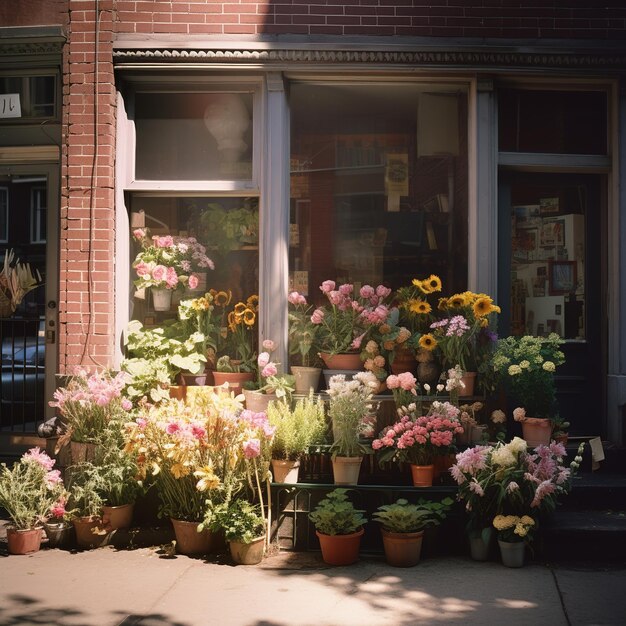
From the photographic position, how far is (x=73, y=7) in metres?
7.36

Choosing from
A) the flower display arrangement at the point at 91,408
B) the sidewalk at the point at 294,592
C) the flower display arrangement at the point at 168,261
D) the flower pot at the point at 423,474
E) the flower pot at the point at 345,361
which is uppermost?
the flower display arrangement at the point at 168,261

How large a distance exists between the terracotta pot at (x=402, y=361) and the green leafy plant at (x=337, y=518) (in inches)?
64.6

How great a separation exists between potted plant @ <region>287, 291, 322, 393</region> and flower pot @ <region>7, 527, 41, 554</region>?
7.90 feet

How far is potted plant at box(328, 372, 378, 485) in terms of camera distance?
21.1 ft

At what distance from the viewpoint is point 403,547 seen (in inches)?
228

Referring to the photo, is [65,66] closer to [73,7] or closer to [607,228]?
[73,7]

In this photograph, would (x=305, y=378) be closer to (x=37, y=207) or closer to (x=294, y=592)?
(x=294, y=592)

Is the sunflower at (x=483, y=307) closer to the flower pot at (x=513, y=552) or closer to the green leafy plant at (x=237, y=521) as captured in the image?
the flower pot at (x=513, y=552)

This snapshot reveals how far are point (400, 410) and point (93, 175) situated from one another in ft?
10.9

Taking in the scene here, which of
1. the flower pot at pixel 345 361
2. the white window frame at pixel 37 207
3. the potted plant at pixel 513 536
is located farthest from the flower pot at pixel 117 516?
the white window frame at pixel 37 207

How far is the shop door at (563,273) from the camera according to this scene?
25.0 feet

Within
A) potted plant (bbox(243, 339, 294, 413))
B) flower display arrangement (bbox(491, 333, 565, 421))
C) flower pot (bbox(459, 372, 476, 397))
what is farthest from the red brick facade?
flower pot (bbox(459, 372, 476, 397))

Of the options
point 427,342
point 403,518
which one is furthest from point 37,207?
point 403,518

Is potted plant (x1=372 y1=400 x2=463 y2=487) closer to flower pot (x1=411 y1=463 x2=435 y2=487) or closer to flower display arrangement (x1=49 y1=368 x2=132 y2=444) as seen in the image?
flower pot (x1=411 y1=463 x2=435 y2=487)
